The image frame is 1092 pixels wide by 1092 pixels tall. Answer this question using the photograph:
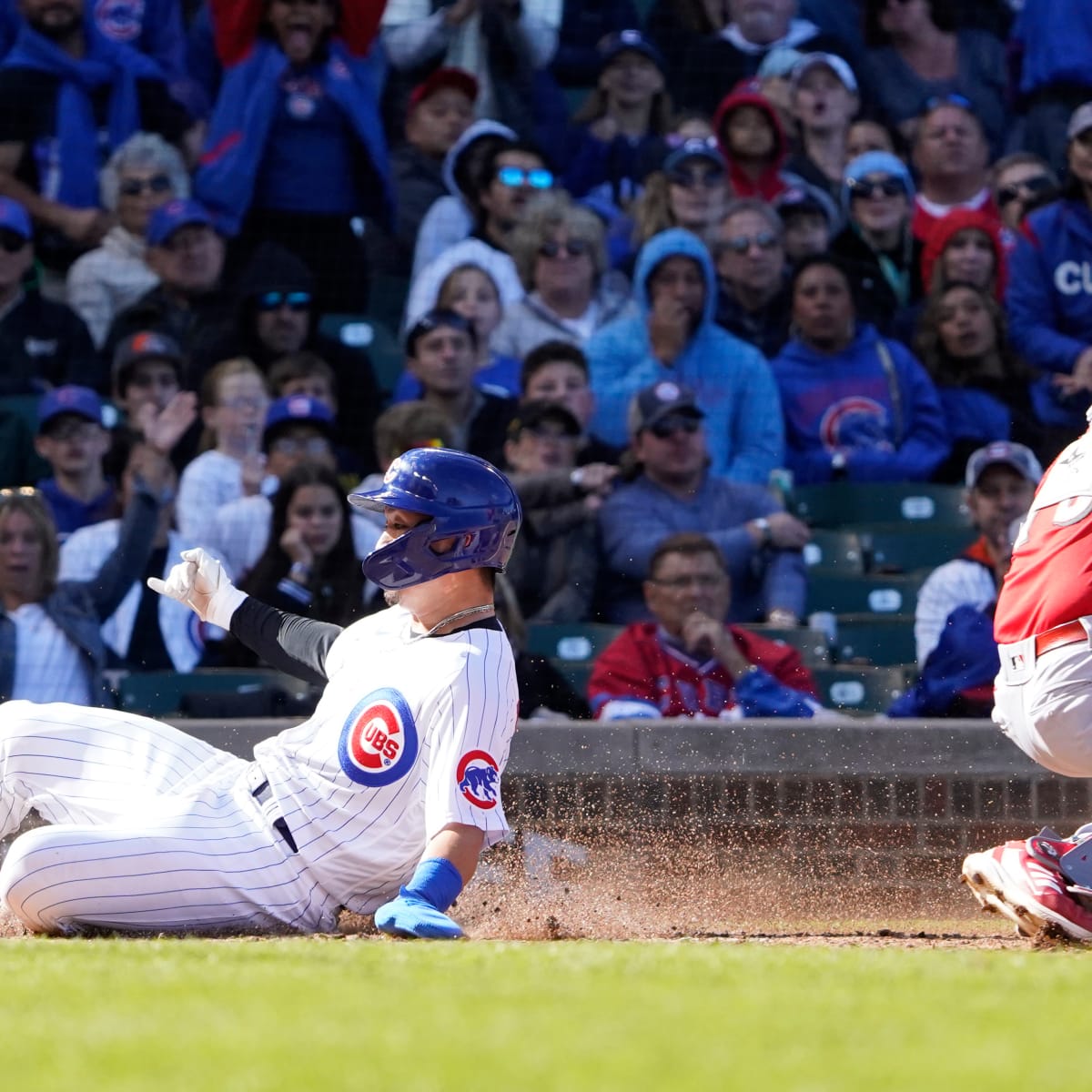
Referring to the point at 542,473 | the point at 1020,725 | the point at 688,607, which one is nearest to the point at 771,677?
the point at 688,607

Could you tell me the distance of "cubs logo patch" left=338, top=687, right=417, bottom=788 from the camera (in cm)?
397

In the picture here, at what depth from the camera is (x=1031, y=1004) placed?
2.85m

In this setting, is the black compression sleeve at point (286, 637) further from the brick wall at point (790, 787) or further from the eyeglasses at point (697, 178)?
the eyeglasses at point (697, 178)

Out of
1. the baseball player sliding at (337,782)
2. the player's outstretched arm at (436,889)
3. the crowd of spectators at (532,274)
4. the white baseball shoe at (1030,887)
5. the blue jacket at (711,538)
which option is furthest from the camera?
the crowd of spectators at (532,274)

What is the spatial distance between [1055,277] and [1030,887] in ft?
15.5

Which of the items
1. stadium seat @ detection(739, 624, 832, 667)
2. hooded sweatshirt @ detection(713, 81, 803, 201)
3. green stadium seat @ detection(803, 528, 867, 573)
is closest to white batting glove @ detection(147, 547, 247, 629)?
stadium seat @ detection(739, 624, 832, 667)

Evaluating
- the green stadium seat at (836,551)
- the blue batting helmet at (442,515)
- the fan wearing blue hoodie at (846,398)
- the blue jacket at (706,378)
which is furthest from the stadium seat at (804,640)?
the blue batting helmet at (442,515)

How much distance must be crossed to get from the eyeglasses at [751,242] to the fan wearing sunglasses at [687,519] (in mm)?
986

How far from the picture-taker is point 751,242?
817 centimetres

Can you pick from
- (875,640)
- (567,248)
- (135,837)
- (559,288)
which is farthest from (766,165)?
(135,837)

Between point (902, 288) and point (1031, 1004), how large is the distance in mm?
5862

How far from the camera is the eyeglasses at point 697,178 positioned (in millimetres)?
8266

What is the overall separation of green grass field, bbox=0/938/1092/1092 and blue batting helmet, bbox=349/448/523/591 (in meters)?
0.88

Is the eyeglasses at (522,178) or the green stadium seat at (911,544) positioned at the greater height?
the eyeglasses at (522,178)
